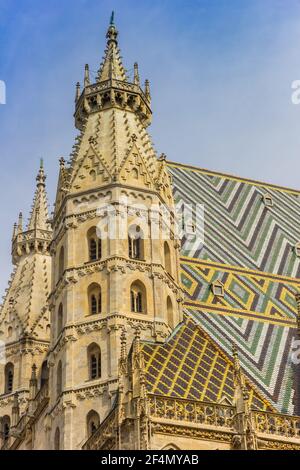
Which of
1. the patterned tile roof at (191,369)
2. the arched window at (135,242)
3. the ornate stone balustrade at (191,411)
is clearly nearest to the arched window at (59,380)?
the patterned tile roof at (191,369)

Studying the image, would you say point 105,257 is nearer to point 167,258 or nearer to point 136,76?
point 167,258

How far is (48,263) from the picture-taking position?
3622cm

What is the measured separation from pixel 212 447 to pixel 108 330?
17.5ft

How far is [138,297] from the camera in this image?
2625cm

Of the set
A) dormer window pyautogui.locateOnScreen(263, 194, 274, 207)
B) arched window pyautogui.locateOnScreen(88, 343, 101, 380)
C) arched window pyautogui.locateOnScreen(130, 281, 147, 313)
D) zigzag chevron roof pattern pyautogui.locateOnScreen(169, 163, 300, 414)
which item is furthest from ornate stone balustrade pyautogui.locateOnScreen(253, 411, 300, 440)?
dormer window pyautogui.locateOnScreen(263, 194, 274, 207)

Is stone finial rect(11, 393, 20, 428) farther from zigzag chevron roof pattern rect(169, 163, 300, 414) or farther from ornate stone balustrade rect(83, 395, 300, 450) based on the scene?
ornate stone balustrade rect(83, 395, 300, 450)

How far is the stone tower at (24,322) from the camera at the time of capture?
109 ft

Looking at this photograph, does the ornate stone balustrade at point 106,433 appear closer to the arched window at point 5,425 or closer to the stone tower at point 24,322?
the stone tower at point 24,322

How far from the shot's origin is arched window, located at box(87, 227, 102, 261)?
26797 mm

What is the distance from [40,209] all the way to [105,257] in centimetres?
1217

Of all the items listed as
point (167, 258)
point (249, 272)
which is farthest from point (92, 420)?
point (249, 272)
